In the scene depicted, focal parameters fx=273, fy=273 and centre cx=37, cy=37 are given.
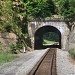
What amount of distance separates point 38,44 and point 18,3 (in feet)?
28.3

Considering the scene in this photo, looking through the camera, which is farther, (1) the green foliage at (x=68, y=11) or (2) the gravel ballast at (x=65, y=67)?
(1) the green foliage at (x=68, y=11)

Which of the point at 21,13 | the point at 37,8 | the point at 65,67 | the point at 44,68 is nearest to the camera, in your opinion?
the point at 44,68

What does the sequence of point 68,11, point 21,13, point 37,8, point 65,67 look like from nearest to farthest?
Result: point 65,67 < point 21,13 < point 37,8 < point 68,11

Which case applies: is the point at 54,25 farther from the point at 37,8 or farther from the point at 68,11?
the point at 37,8

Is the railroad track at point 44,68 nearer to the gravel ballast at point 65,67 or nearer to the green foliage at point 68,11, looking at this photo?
the gravel ballast at point 65,67

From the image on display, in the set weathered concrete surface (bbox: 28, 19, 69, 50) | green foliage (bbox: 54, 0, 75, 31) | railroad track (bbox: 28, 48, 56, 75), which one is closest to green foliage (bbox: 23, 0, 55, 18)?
weathered concrete surface (bbox: 28, 19, 69, 50)

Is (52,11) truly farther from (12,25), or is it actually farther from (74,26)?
(12,25)

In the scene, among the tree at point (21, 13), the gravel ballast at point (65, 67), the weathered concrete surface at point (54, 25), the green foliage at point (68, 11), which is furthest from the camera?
the weathered concrete surface at point (54, 25)

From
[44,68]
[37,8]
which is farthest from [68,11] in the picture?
[44,68]

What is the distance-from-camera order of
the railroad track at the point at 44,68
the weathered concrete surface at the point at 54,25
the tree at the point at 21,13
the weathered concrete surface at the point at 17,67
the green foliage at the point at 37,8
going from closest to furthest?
the railroad track at the point at 44,68
the weathered concrete surface at the point at 17,67
the tree at the point at 21,13
the green foliage at the point at 37,8
the weathered concrete surface at the point at 54,25

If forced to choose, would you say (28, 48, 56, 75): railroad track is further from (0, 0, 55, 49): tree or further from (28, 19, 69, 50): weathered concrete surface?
(28, 19, 69, 50): weathered concrete surface

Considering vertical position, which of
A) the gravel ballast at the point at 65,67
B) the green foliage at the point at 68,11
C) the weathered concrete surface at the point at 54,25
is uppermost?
the green foliage at the point at 68,11

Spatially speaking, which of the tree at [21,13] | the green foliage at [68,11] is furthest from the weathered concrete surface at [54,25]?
the tree at [21,13]

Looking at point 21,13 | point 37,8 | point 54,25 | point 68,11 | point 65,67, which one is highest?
point 37,8
